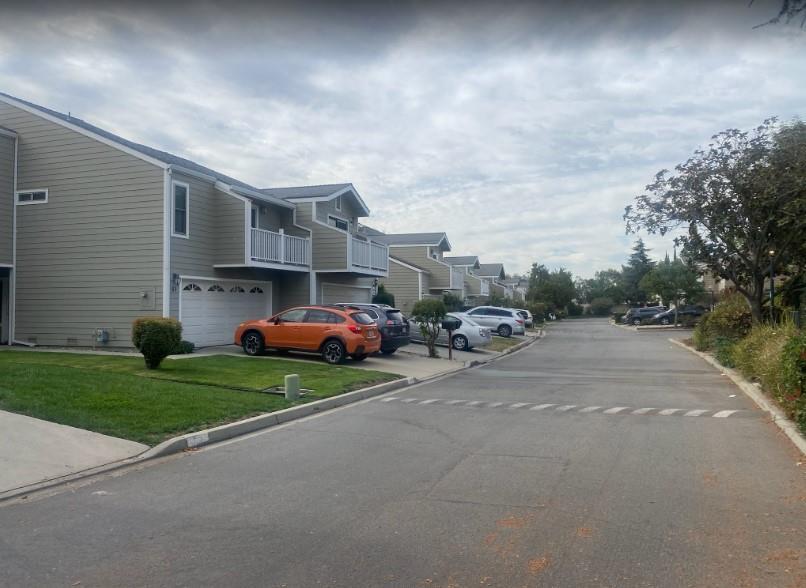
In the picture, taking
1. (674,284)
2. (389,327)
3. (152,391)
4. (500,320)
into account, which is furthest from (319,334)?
(674,284)

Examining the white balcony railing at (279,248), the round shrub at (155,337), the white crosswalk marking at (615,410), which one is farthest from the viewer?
the white balcony railing at (279,248)

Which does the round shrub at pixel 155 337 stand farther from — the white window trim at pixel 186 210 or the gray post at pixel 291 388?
the white window trim at pixel 186 210

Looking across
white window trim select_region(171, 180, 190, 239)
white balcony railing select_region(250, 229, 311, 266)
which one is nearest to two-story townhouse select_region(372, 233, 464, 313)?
white balcony railing select_region(250, 229, 311, 266)

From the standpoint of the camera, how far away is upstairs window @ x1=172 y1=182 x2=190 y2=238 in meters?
19.6

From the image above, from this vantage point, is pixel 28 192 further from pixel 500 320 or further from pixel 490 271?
pixel 490 271

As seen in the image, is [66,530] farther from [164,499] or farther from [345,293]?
[345,293]

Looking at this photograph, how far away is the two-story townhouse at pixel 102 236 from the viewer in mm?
19266

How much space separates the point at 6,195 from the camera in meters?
20.5

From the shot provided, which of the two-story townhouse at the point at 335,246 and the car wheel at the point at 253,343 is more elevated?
the two-story townhouse at the point at 335,246

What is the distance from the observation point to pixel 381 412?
1167 centimetres

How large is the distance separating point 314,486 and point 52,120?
58.3 ft

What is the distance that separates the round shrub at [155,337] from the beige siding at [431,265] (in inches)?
1329

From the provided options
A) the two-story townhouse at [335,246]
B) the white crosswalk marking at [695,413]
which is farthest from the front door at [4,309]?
the white crosswalk marking at [695,413]

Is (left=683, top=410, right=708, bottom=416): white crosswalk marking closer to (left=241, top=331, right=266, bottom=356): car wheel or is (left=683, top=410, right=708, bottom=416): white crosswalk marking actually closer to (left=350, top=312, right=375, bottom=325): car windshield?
(left=350, top=312, right=375, bottom=325): car windshield
